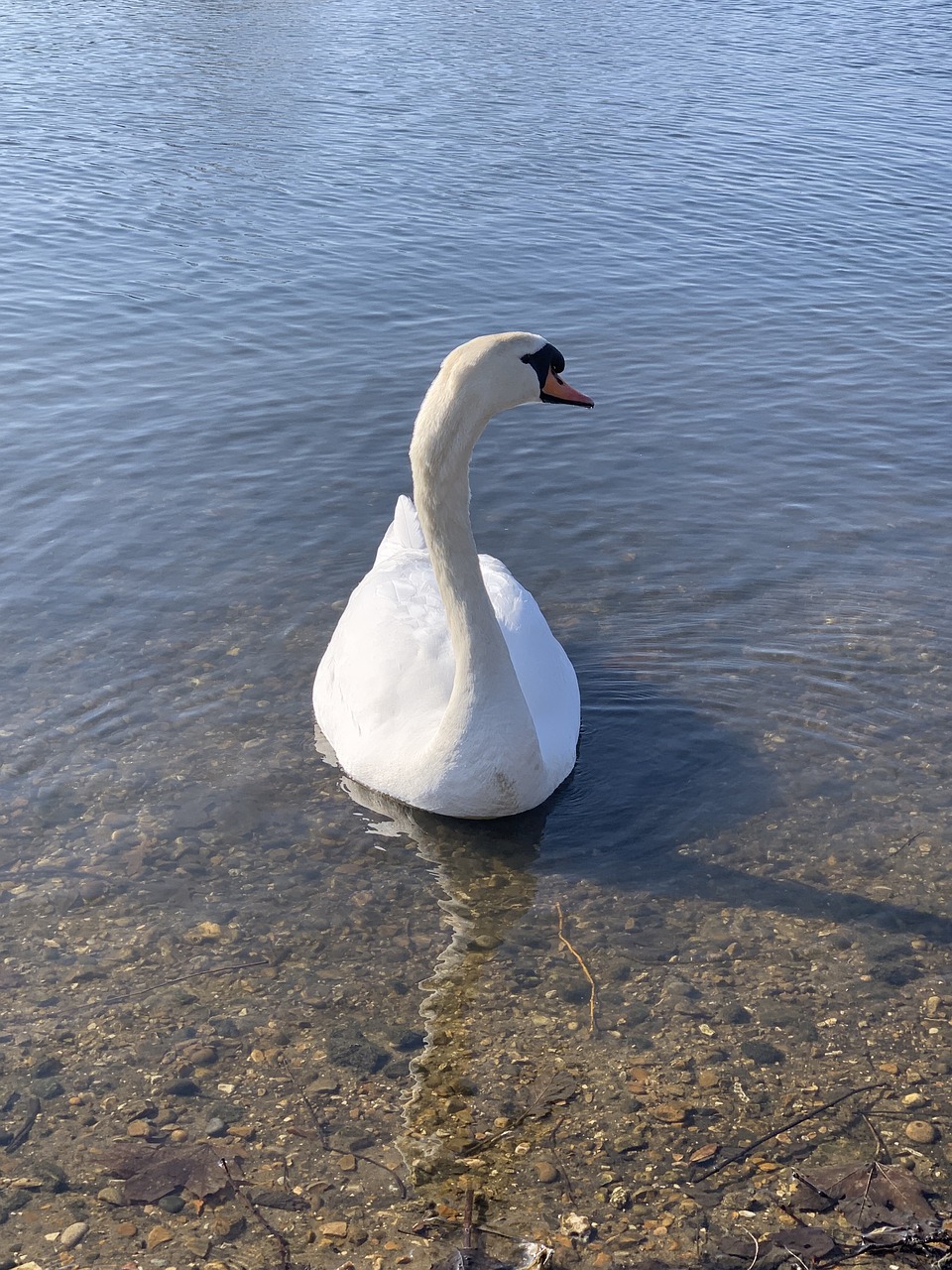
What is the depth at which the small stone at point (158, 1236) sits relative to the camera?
183 inches

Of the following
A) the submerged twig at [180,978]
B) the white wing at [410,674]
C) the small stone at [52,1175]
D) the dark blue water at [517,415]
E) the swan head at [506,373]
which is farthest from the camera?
the dark blue water at [517,415]

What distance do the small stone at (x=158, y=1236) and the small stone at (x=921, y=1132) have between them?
265 cm

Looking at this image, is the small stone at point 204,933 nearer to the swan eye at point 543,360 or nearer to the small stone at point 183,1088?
the small stone at point 183,1088

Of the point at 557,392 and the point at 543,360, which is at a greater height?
the point at 543,360

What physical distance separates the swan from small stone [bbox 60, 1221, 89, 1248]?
2.60 metres

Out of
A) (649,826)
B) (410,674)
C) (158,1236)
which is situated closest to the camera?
(158,1236)

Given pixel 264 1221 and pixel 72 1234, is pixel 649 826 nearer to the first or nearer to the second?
pixel 264 1221

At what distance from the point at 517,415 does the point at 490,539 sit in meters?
2.80

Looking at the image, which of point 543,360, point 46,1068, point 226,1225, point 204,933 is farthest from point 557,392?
point 226,1225

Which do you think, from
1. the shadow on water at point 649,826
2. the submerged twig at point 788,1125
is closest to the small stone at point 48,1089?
the shadow on water at point 649,826

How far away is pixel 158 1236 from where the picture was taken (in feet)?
15.3

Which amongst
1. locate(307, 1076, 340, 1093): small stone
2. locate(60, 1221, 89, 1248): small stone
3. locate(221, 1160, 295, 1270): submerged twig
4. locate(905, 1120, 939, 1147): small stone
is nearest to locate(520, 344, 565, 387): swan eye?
locate(307, 1076, 340, 1093): small stone

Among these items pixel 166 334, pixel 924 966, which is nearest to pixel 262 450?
pixel 166 334

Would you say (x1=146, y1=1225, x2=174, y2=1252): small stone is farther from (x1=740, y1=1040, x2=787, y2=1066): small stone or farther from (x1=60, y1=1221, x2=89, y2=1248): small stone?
(x1=740, y1=1040, x2=787, y2=1066): small stone
